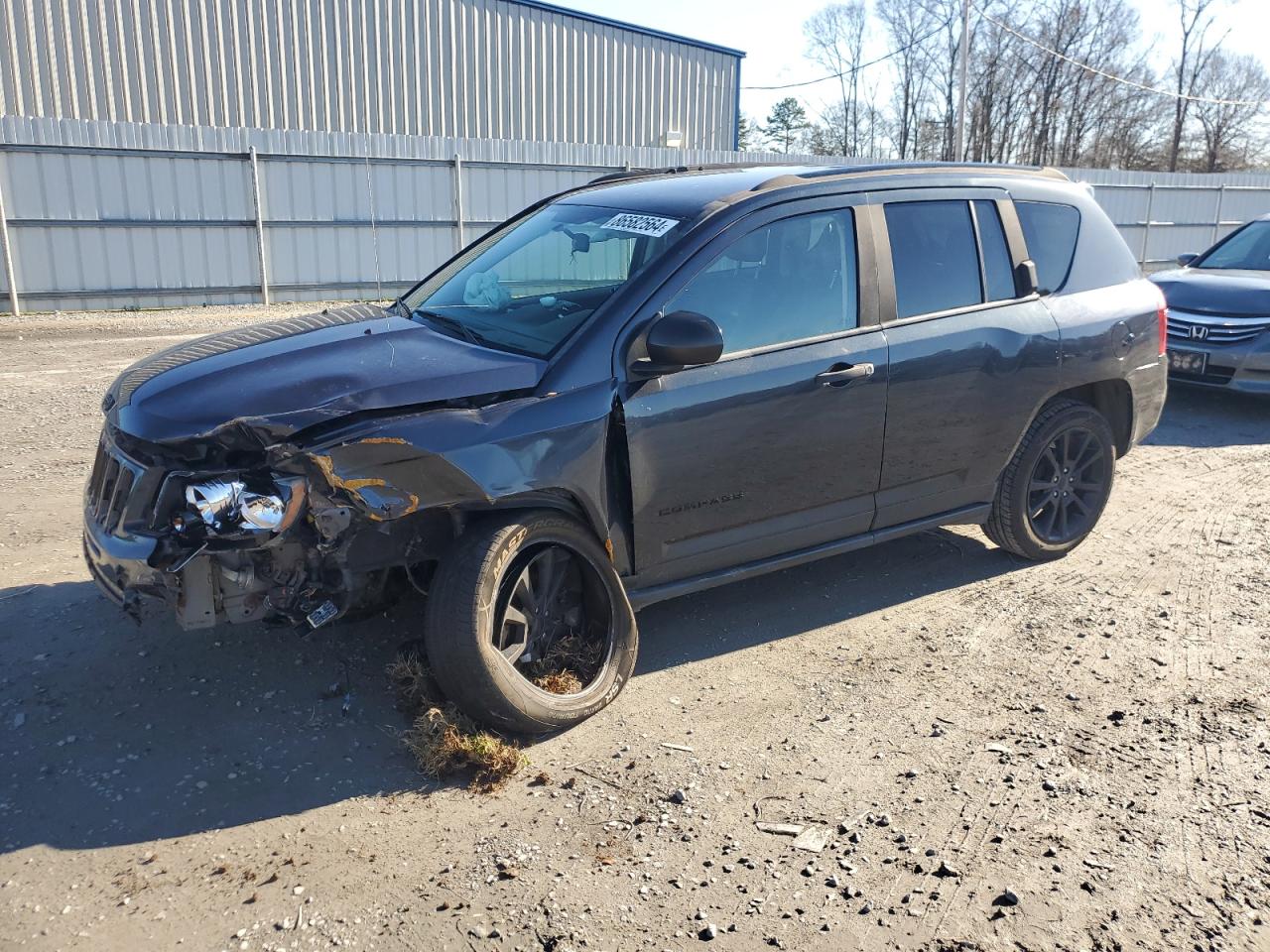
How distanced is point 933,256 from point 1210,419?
18.7ft

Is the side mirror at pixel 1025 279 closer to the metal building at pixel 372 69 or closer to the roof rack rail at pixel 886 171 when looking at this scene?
the roof rack rail at pixel 886 171

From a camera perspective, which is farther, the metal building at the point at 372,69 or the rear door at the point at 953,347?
the metal building at the point at 372,69

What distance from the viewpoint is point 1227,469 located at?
739cm

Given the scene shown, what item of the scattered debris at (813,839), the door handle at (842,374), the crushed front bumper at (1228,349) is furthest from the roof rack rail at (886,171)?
the crushed front bumper at (1228,349)

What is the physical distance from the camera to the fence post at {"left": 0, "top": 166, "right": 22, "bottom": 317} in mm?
13656

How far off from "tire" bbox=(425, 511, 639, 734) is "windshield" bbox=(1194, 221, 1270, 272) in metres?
9.09

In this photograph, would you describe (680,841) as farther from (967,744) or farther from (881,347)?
(881,347)

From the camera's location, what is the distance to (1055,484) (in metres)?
5.31

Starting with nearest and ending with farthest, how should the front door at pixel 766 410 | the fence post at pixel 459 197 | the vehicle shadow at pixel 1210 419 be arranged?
the front door at pixel 766 410 < the vehicle shadow at pixel 1210 419 < the fence post at pixel 459 197

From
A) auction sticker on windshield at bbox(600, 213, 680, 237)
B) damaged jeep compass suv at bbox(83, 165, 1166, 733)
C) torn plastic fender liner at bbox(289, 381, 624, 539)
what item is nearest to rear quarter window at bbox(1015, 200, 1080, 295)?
damaged jeep compass suv at bbox(83, 165, 1166, 733)

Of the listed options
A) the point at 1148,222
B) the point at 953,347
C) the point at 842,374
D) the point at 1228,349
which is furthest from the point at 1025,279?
the point at 1148,222

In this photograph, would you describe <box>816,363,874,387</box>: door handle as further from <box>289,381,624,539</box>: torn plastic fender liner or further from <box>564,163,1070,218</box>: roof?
<box>289,381,624,539</box>: torn plastic fender liner

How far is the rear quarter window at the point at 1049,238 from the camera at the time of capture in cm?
513

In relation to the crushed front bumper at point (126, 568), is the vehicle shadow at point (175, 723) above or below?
below
